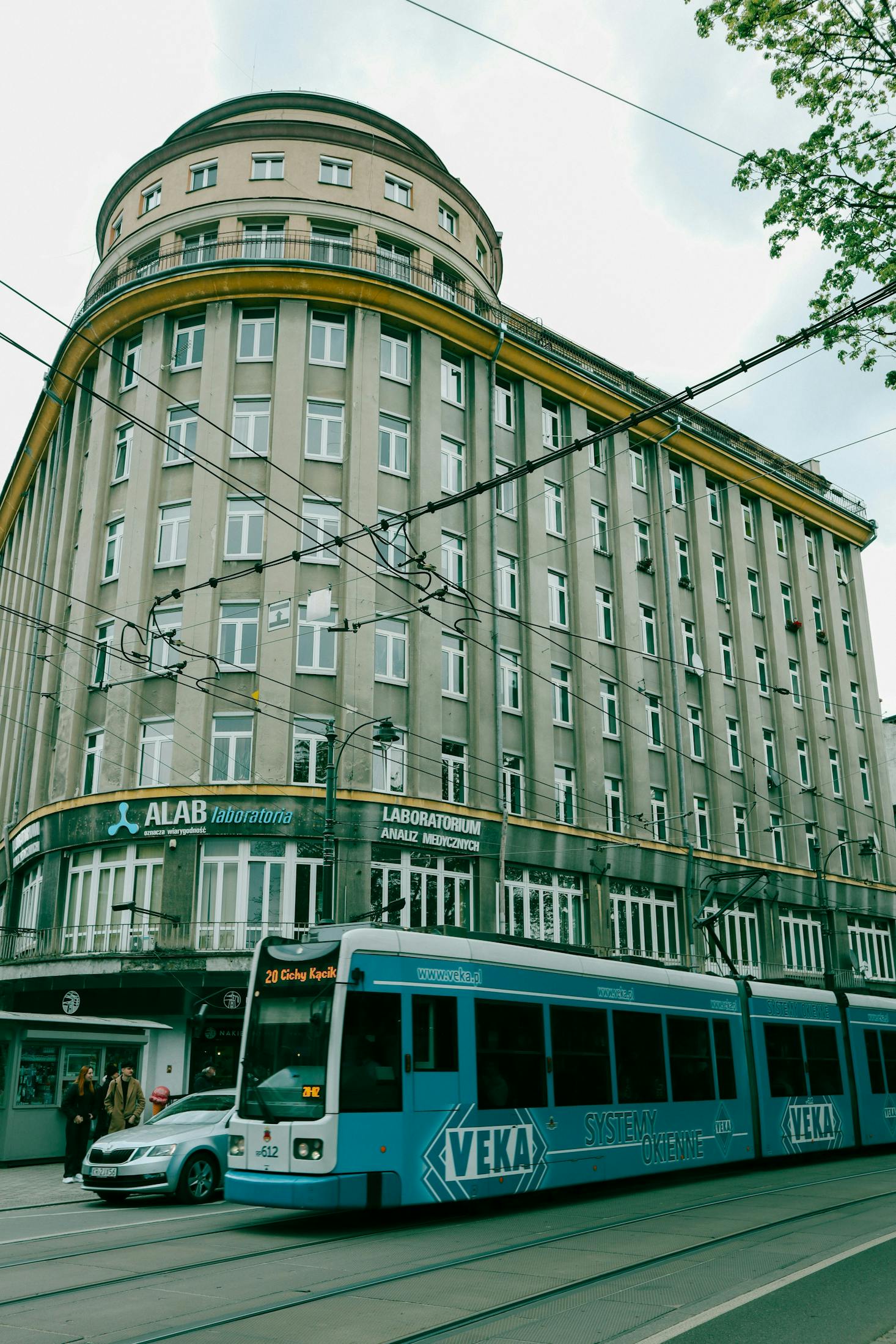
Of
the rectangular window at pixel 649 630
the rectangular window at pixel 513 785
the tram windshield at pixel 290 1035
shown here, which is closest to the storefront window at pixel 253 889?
the rectangular window at pixel 513 785

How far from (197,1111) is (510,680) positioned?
64.0ft

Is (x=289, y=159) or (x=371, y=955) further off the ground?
(x=289, y=159)

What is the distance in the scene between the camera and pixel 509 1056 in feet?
43.6

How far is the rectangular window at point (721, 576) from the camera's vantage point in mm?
42969

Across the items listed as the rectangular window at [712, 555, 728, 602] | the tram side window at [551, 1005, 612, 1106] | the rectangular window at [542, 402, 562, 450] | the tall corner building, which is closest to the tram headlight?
the tram side window at [551, 1005, 612, 1106]

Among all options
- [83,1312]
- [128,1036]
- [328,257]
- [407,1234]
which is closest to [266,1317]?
[83,1312]

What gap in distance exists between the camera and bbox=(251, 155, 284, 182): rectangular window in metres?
34.4

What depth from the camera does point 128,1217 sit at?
43.8 ft

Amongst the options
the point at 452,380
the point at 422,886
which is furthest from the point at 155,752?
the point at 452,380

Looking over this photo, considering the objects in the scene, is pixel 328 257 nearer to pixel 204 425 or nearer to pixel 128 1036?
pixel 204 425

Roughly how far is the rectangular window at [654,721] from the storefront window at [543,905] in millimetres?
6210

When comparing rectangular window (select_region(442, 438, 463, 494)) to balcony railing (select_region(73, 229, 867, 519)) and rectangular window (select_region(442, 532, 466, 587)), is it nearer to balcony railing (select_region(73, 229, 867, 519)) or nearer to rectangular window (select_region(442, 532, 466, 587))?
rectangular window (select_region(442, 532, 466, 587))

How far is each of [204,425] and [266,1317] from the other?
88.5ft

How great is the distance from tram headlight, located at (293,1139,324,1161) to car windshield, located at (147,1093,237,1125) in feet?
13.2
